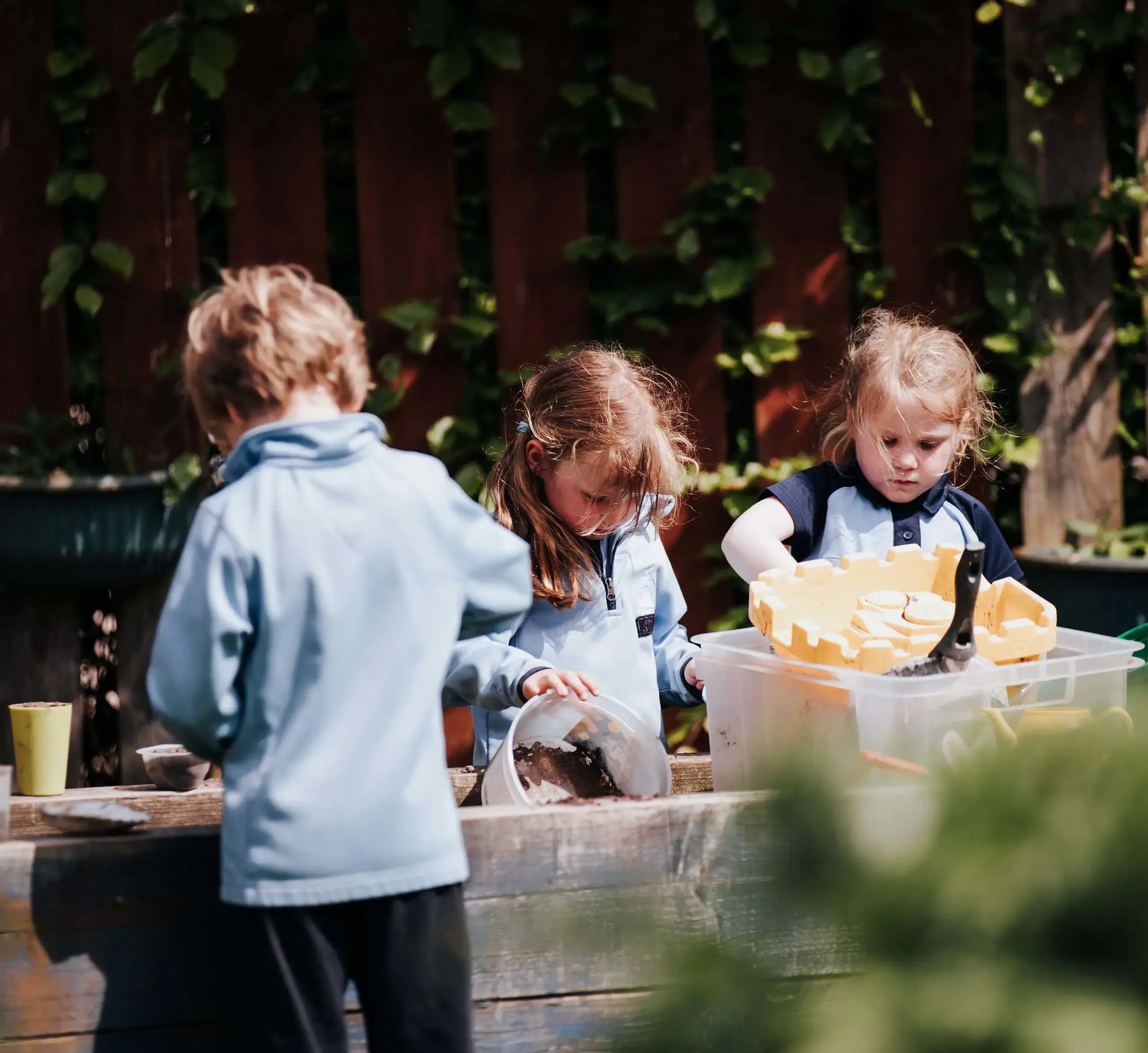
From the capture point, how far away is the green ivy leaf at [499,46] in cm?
314

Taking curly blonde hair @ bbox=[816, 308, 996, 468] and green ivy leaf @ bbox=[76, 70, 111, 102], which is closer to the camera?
curly blonde hair @ bbox=[816, 308, 996, 468]

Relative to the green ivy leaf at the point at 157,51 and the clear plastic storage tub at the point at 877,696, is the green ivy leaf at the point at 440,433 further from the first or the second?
the clear plastic storage tub at the point at 877,696

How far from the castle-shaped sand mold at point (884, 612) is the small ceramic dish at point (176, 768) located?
0.76 metres

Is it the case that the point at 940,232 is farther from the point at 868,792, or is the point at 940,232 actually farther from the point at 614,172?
the point at 868,792

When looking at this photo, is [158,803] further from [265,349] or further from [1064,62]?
[1064,62]

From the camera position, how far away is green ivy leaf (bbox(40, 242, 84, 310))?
3.14 m

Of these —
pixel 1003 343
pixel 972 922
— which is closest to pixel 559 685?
pixel 972 922

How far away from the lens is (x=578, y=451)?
2.05m

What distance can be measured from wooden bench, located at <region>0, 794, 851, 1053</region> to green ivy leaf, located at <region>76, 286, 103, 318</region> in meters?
1.98

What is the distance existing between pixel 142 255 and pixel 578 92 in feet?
3.47

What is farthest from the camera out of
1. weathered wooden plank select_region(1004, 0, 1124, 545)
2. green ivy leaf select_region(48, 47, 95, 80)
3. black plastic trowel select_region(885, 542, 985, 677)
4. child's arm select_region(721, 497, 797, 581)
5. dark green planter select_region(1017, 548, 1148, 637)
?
weathered wooden plank select_region(1004, 0, 1124, 545)

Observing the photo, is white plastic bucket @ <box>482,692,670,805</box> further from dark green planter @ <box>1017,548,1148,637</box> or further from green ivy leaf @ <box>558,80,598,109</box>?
green ivy leaf @ <box>558,80,598,109</box>

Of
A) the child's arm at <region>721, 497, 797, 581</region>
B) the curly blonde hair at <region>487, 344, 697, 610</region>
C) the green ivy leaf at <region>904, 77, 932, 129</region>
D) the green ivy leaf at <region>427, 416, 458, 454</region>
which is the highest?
the green ivy leaf at <region>904, 77, 932, 129</region>

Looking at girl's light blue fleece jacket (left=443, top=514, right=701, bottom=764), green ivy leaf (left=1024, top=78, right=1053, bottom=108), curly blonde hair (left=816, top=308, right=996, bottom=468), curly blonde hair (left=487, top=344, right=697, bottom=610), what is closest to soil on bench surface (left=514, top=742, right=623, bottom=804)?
girl's light blue fleece jacket (left=443, top=514, right=701, bottom=764)
